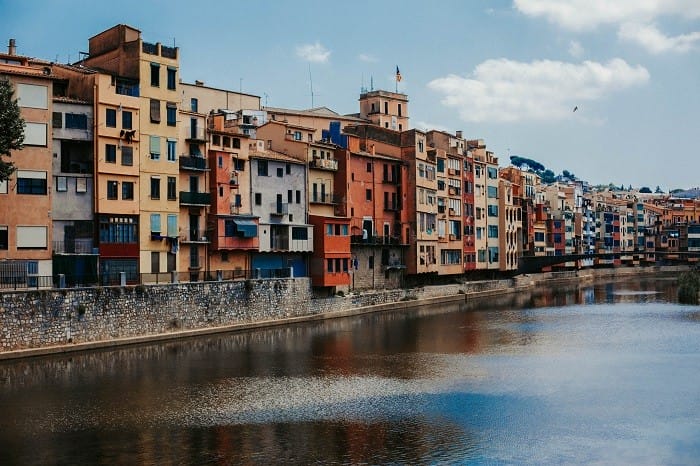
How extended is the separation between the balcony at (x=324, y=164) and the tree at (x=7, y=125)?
28134 mm

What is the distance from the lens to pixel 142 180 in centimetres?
4988

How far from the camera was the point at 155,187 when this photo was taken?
50.8 meters

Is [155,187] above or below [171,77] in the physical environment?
below

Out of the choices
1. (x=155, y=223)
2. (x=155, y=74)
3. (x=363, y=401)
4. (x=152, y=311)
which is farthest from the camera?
(x=155, y=74)

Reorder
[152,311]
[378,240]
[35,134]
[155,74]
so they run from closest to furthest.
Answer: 1. [35,134]
2. [152,311]
3. [155,74]
4. [378,240]

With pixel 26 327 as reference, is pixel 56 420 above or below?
below

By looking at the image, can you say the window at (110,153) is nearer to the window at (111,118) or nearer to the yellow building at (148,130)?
the yellow building at (148,130)

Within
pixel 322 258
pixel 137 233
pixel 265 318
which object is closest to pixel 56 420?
pixel 137 233

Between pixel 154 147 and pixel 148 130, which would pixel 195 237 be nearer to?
pixel 154 147

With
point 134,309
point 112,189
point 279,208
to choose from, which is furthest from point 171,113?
point 134,309

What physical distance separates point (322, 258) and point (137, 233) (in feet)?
54.5

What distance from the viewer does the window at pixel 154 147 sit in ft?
166

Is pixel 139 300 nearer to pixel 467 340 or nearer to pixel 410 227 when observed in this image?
pixel 467 340

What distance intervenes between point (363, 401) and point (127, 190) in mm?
25026
